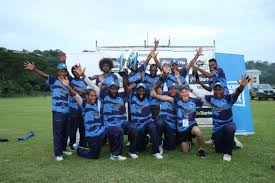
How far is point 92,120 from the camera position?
7.90 m

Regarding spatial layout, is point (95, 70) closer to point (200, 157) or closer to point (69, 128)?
point (69, 128)

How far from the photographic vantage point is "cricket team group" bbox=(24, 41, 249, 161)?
25.4 ft

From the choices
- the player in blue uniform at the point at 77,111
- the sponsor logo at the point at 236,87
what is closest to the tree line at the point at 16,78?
the player in blue uniform at the point at 77,111

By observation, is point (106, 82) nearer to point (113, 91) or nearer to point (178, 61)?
point (113, 91)

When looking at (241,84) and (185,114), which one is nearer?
(241,84)

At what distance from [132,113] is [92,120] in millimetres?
912

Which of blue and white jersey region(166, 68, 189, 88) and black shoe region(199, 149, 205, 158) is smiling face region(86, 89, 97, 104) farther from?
black shoe region(199, 149, 205, 158)

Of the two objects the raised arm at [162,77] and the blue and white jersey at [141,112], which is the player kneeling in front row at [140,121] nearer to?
the blue and white jersey at [141,112]

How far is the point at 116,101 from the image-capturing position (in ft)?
26.0

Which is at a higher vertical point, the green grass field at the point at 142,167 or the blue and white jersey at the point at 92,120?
the blue and white jersey at the point at 92,120

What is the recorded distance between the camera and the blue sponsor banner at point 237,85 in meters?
10.2

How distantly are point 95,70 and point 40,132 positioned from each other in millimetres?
3875

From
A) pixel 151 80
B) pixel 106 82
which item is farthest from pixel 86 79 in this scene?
pixel 151 80

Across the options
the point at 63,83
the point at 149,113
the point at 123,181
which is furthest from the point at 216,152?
the point at 63,83
